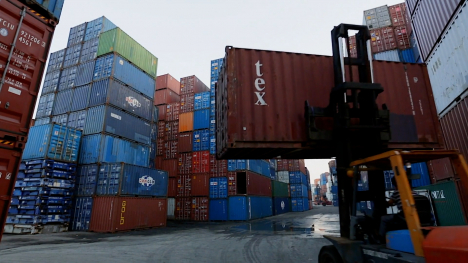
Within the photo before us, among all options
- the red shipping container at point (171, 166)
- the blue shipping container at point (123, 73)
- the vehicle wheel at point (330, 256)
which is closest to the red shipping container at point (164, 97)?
the red shipping container at point (171, 166)

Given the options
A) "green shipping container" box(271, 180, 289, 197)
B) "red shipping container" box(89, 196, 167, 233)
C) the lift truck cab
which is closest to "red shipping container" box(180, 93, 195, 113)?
"red shipping container" box(89, 196, 167, 233)

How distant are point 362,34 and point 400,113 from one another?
290 centimetres

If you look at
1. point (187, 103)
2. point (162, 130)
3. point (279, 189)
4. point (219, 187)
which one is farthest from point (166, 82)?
point (279, 189)

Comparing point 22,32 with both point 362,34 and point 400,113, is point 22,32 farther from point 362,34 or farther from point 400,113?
point 400,113

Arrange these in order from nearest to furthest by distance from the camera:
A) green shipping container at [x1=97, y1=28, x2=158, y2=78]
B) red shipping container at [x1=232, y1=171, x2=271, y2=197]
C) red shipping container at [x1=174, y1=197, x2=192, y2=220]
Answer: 1. green shipping container at [x1=97, y1=28, x2=158, y2=78]
2. red shipping container at [x1=232, y1=171, x2=271, y2=197]
3. red shipping container at [x1=174, y1=197, x2=192, y2=220]

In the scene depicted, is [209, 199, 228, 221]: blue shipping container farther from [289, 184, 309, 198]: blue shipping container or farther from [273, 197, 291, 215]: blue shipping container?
[289, 184, 309, 198]: blue shipping container

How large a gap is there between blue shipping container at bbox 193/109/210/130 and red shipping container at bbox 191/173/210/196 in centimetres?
488

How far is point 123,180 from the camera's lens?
55.6 feet

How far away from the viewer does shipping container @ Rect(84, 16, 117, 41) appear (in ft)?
70.3

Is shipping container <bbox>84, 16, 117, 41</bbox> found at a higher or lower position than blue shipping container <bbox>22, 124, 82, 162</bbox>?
higher

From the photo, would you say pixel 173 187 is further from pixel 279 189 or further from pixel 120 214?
pixel 279 189

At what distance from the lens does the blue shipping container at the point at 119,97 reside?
1877 cm

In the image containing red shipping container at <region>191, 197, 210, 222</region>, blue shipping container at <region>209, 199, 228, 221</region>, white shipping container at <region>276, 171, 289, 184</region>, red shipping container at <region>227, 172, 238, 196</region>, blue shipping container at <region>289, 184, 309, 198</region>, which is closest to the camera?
blue shipping container at <region>209, 199, 228, 221</region>

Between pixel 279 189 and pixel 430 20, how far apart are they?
3123 cm
